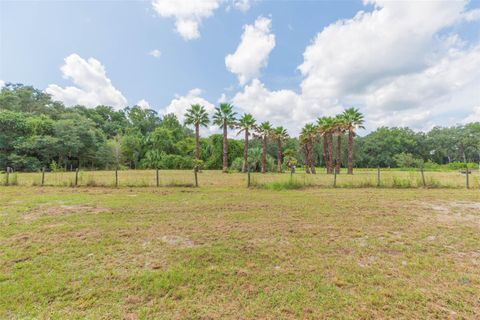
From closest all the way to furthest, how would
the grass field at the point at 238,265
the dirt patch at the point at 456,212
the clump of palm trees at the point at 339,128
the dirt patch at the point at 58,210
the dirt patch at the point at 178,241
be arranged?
the grass field at the point at 238,265 < the dirt patch at the point at 178,241 < the dirt patch at the point at 456,212 < the dirt patch at the point at 58,210 < the clump of palm trees at the point at 339,128

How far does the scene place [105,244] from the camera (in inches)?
163

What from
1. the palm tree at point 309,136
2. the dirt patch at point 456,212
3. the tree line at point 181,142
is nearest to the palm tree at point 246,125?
the tree line at point 181,142

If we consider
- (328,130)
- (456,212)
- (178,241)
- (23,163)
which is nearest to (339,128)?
(328,130)

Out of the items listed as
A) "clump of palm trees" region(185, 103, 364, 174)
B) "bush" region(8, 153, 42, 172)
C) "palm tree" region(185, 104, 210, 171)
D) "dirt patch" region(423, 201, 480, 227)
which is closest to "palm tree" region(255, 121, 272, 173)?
"clump of palm trees" region(185, 103, 364, 174)

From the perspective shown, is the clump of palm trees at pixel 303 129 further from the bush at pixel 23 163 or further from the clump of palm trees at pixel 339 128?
the bush at pixel 23 163

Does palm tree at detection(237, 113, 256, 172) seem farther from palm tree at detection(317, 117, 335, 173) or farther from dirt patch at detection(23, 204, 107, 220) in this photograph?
dirt patch at detection(23, 204, 107, 220)

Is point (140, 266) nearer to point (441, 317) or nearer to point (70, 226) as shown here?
point (70, 226)

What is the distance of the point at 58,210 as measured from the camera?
658 cm

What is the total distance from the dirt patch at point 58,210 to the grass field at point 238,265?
81 mm

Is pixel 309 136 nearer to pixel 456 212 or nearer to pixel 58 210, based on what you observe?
pixel 456 212

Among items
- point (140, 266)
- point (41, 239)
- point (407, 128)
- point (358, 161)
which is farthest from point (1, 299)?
point (407, 128)

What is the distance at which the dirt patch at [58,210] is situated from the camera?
20.1 feet

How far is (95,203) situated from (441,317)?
356 inches

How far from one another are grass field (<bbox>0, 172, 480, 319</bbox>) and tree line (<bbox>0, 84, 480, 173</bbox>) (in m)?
11.8
